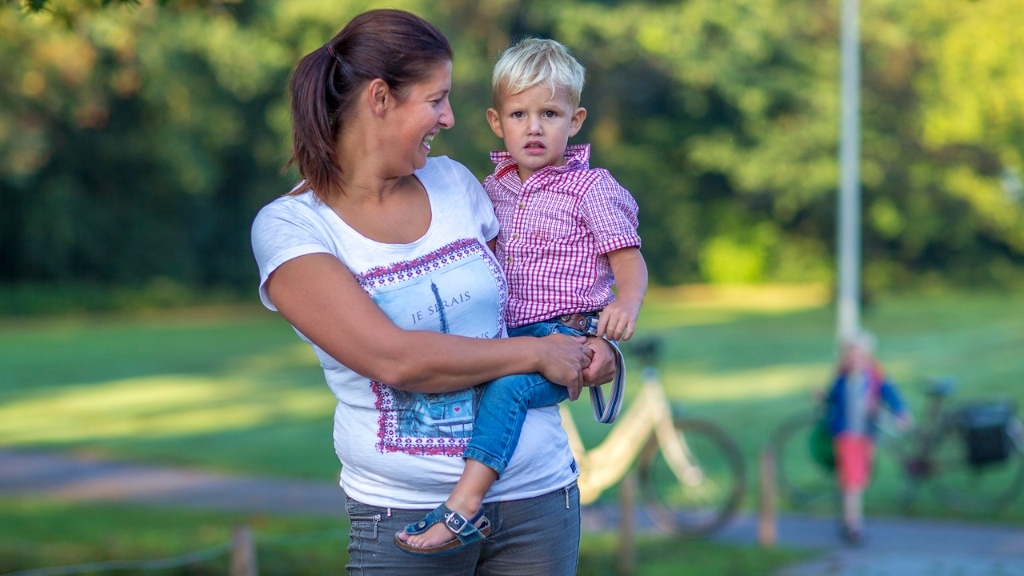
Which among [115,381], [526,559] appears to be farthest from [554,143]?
[115,381]

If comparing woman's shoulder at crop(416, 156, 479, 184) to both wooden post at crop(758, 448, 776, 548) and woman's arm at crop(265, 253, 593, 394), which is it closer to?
woman's arm at crop(265, 253, 593, 394)

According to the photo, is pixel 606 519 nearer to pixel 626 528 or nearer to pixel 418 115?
pixel 626 528

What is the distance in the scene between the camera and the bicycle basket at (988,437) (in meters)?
8.50

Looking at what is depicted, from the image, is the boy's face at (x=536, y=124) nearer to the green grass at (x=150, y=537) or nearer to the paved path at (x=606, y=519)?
the green grass at (x=150, y=537)

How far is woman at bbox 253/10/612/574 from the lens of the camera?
1883mm

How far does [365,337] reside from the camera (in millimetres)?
1854

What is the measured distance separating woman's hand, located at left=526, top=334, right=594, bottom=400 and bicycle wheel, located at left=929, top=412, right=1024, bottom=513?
7458mm

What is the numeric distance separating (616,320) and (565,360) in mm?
139

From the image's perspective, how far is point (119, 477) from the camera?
9547 mm

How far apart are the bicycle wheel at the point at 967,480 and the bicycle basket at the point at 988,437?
0.16ft

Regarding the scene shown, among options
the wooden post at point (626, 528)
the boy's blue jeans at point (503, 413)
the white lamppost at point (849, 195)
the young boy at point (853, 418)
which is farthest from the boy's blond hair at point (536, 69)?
the white lamppost at point (849, 195)

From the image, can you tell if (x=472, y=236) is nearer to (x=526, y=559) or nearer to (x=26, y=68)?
(x=526, y=559)

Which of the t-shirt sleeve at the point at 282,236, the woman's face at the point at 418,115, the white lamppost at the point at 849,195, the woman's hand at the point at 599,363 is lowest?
the woman's hand at the point at 599,363

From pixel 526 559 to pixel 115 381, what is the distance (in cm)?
1525
